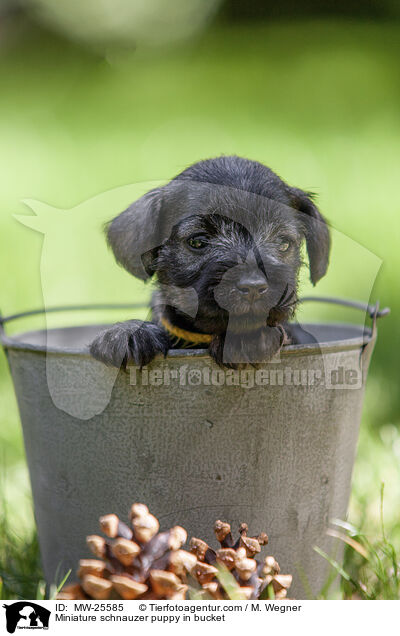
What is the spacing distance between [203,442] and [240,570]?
1.19ft

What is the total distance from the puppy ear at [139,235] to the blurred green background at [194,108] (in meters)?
0.04

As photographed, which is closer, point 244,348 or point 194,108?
point 244,348

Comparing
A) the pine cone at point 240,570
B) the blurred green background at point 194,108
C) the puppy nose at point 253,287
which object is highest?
the blurred green background at point 194,108

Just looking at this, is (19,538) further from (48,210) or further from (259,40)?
(259,40)

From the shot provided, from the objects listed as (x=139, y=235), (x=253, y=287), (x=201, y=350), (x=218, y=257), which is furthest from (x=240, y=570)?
(x=139, y=235)

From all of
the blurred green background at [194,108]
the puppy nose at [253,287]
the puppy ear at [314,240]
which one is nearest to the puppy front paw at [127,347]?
the puppy nose at [253,287]

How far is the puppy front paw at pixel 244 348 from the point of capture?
4.79 feet

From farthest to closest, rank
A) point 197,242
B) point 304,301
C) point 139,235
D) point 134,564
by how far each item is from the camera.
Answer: point 304,301
point 139,235
point 197,242
point 134,564

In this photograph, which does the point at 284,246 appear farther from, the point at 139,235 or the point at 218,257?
the point at 139,235

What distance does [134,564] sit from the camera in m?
1.15
